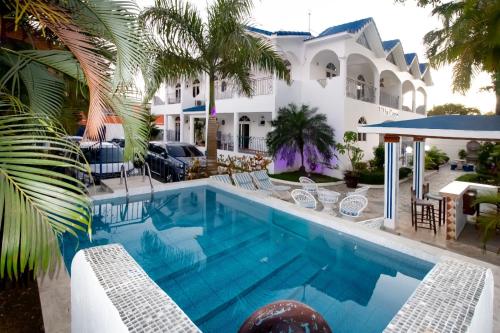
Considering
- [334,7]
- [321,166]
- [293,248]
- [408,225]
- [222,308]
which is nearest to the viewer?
[222,308]

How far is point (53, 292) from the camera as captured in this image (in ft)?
13.9

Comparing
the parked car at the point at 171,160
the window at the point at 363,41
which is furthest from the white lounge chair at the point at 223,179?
the window at the point at 363,41

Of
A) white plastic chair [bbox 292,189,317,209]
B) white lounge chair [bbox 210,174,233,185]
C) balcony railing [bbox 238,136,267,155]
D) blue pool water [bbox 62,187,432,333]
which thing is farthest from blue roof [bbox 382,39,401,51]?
blue pool water [bbox 62,187,432,333]

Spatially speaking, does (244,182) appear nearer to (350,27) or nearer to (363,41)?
(350,27)

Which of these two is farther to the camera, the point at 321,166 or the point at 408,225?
the point at 321,166

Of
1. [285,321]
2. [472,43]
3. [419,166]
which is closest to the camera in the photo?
[285,321]

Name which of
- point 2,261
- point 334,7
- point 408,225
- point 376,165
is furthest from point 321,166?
point 2,261

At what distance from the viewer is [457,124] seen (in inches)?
339

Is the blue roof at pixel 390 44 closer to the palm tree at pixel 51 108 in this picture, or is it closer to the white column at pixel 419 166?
the white column at pixel 419 166

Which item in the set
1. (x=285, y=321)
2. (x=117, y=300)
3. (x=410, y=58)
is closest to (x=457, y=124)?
(x=285, y=321)

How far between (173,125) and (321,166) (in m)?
18.8

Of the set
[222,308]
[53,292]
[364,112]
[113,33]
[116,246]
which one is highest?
[364,112]

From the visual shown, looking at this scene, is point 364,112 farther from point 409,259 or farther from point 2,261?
point 2,261

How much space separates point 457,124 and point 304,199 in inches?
192
